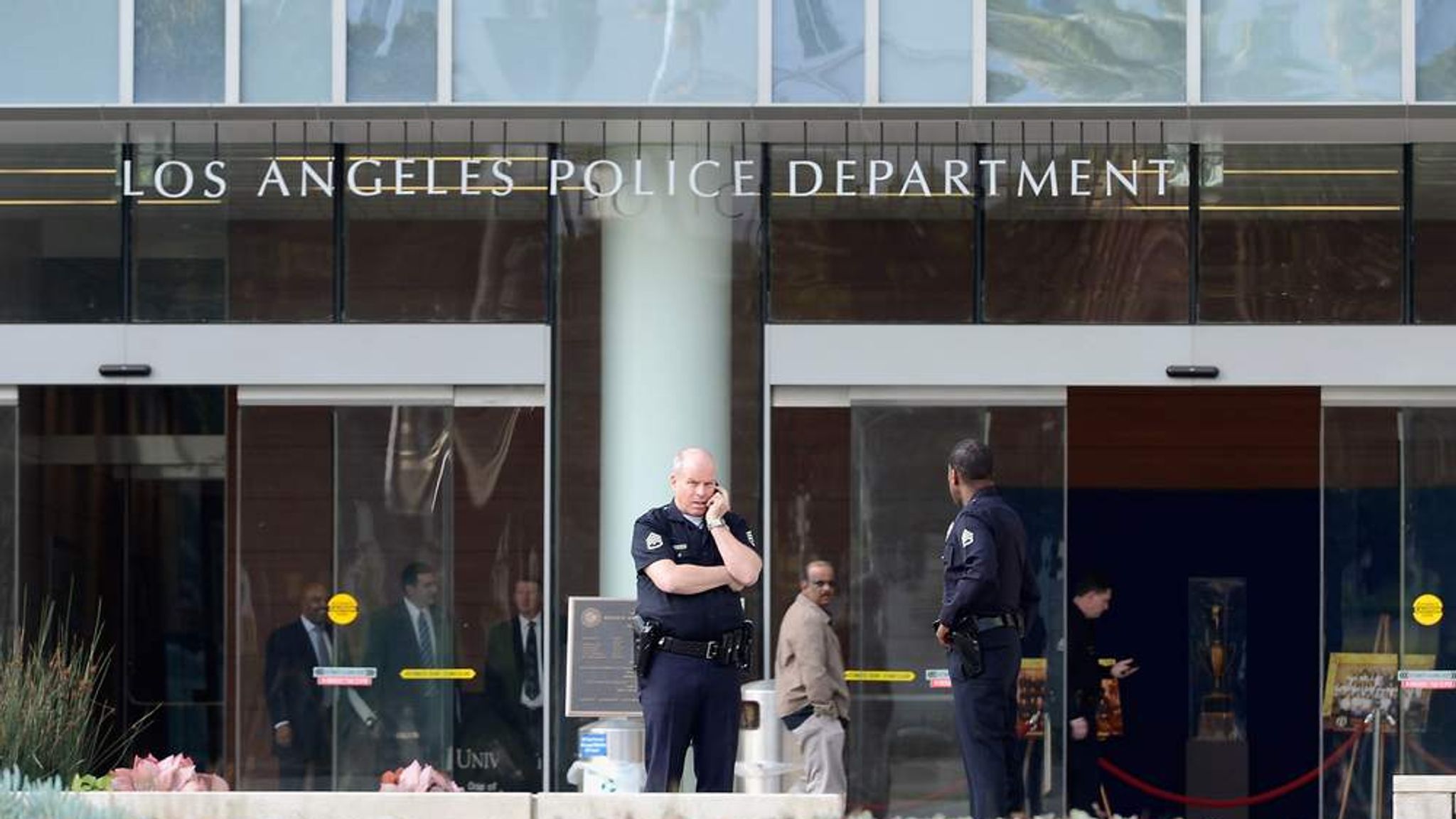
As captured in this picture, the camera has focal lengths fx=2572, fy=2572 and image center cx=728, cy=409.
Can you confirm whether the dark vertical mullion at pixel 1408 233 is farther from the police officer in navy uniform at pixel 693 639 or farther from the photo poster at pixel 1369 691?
the police officer in navy uniform at pixel 693 639

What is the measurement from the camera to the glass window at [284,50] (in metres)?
14.4

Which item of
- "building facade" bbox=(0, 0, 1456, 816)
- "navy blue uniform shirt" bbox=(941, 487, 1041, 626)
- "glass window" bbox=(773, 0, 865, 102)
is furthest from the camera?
"building facade" bbox=(0, 0, 1456, 816)

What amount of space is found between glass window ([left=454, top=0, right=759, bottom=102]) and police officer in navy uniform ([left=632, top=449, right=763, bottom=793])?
15.2ft

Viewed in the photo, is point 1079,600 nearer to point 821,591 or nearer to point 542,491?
point 821,591

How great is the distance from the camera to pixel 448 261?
15141 millimetres

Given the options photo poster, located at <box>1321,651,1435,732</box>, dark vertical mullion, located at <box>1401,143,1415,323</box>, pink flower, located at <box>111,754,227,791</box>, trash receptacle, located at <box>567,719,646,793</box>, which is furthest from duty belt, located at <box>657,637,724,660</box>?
dark vertical mullion, located at <box>1401,143,1415,323</box>

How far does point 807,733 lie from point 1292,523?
7.03 meters

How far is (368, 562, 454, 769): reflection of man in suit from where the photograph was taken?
49.1ft

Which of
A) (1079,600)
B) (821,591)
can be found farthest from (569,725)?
(1079,600)

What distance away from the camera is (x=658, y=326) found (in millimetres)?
15008

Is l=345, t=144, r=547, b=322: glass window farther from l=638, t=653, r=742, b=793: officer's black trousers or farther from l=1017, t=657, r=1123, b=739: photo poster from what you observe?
l=638, t=653, r=742, b=793: officer's black trousers

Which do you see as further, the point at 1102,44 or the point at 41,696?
the point at 1102,44

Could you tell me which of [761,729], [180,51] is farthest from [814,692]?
[180,51]

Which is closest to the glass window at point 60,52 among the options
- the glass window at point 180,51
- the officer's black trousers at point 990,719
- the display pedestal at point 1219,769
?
the glass window at point 180,51
